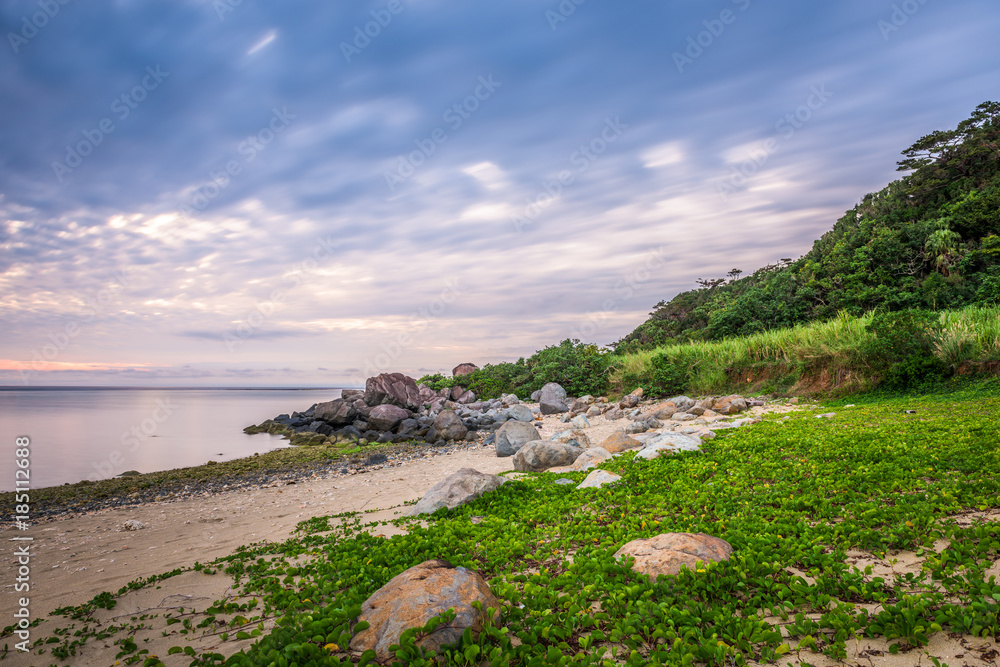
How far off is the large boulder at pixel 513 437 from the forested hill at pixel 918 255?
55.3 ft

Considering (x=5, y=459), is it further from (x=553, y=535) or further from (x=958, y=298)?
(x=958, y=298)

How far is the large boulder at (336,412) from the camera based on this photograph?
24.5 metres

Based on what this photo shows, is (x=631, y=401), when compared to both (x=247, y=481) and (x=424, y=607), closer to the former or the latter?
(x=247, y=481)

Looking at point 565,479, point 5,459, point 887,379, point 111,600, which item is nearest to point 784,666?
Result: point 565,479

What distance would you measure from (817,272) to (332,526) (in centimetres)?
3053

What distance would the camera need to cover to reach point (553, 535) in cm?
586

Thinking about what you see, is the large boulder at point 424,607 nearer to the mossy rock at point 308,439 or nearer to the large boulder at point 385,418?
the mossy rock at point 308,439

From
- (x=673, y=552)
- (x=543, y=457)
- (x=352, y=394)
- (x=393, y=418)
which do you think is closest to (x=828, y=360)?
(x=543, y=457)

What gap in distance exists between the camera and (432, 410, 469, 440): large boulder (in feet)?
66.8

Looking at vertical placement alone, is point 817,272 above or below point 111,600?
above

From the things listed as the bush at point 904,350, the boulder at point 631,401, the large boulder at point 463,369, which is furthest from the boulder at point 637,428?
the large boulder at point 463,369

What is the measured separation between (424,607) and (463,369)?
35.5m

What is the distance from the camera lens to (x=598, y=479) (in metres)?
7.93

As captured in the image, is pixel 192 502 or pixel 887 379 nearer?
pixel 192 502
